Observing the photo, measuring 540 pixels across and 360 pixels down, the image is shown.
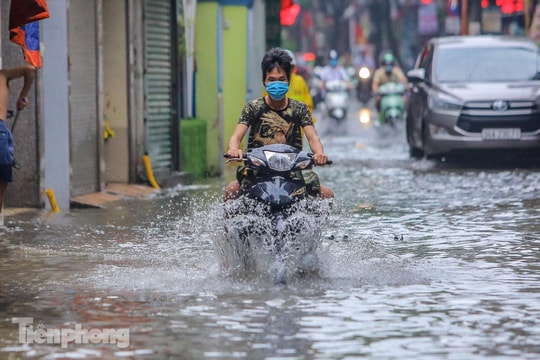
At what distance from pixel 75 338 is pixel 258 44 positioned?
65.1 feet

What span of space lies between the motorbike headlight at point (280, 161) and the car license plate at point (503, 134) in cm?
1237

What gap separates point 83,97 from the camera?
16.7 metres

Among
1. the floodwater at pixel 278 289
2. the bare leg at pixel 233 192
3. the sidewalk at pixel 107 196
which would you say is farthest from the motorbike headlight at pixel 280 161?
the sidewalk at pixel 107 196

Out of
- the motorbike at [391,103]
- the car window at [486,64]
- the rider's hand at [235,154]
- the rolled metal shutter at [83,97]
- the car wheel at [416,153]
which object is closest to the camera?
the rider's hand at [235,154]

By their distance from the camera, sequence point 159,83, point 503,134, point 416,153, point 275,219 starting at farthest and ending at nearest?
point 416,153 < point 503,134 < point 159,83 < point 275,219

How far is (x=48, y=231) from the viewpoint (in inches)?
522

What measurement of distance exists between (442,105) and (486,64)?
1.30 metres

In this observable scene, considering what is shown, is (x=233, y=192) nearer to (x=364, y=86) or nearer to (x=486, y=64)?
(x=486, y=64)

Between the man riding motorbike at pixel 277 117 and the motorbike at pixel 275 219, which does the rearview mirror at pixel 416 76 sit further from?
the motorbike at pixel 275 219

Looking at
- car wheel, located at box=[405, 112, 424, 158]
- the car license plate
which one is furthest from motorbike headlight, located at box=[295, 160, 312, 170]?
car wheel, located at box=[405, 112, 424, 158]

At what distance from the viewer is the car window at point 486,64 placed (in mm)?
22547

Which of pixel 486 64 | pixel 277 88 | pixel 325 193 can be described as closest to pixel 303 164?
pixel 325 193

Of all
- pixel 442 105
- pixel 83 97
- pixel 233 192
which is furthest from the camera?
pixel 442 105

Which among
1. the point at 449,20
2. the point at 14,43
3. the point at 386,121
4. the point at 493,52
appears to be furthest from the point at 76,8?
the point at 449,20
